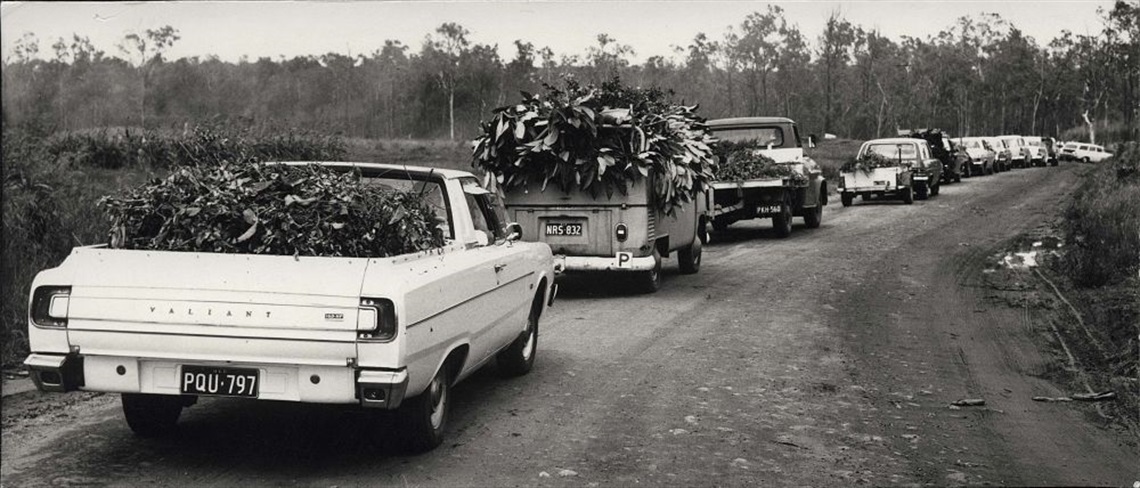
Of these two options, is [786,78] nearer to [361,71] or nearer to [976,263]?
[361,71]

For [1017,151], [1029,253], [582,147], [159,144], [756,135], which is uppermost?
[159,144]

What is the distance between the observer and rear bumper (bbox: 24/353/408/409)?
5.02m

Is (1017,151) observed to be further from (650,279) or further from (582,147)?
(582,147)

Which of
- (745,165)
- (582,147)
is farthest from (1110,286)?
(745,165)

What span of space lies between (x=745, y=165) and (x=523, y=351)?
12302 millimetres

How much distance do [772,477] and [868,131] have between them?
75711mm

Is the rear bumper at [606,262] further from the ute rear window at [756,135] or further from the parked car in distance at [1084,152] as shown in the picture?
the parked car in distance at [1084,152]

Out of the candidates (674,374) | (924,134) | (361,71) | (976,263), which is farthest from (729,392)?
(361,71)

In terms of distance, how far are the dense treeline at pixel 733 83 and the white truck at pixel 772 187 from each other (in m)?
18.9

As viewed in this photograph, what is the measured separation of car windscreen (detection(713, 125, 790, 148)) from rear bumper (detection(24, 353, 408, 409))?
1588cm

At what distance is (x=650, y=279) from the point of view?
41.0ft

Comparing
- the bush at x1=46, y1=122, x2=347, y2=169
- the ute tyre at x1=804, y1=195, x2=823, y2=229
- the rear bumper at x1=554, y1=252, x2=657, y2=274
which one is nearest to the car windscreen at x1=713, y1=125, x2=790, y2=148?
the ute tyre at x1=804, y1=195, x2=823, y2=229

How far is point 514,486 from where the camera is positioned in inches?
207

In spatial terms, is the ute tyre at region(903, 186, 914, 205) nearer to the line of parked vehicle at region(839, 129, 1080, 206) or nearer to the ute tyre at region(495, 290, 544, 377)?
the line of parked vehicle at region(839, 129, 1080, 206)
